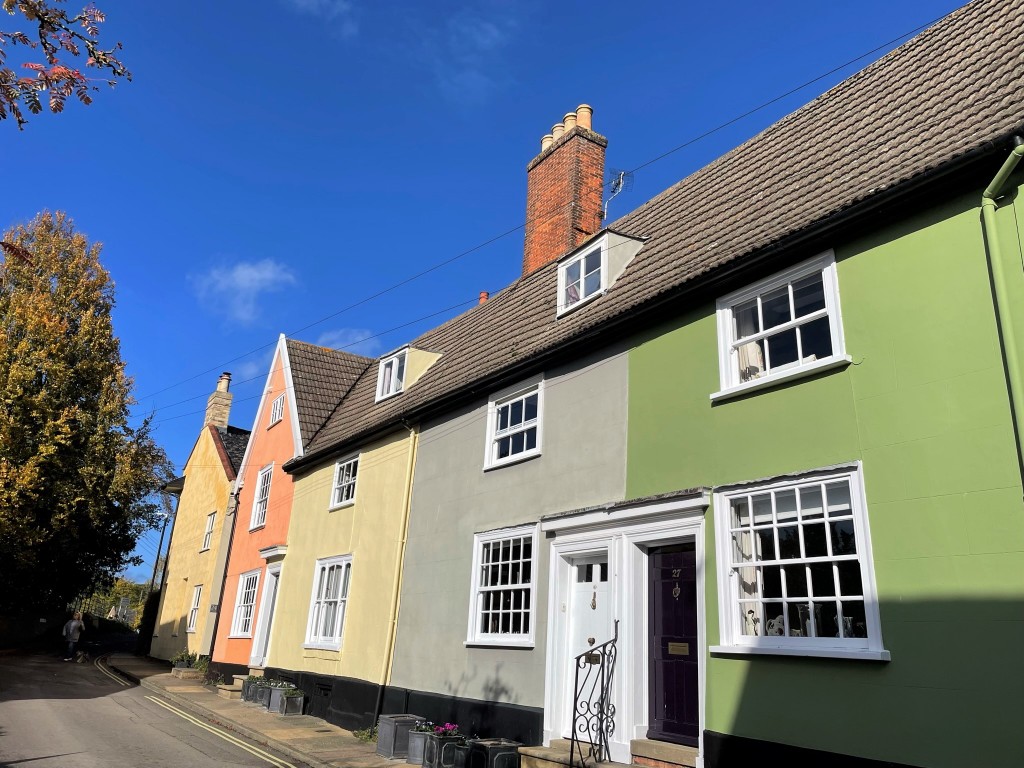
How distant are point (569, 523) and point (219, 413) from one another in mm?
26311

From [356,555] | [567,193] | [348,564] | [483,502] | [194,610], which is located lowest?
[194,610]

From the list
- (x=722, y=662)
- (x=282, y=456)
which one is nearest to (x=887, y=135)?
(x=722, y=662)

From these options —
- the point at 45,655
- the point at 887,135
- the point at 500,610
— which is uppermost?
the point at 887,135

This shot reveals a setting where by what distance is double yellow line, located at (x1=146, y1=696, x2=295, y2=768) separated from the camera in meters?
11.3

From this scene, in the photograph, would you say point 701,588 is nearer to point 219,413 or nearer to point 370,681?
point 370,681

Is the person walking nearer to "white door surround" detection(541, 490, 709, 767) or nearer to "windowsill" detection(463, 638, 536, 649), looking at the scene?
"windowsill" detection(463, 638, 536, 649)

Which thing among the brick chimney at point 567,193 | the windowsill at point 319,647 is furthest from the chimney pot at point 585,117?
the windowsill at point 319,647

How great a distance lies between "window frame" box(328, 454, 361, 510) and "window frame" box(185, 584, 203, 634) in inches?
448

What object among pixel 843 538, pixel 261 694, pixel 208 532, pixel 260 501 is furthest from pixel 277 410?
pixel 843 538

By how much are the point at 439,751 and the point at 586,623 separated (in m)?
2.80

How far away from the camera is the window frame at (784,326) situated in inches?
317

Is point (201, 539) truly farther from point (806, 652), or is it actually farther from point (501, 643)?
point (806, 652)

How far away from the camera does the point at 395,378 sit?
1806 cm

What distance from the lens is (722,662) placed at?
26.2ft
